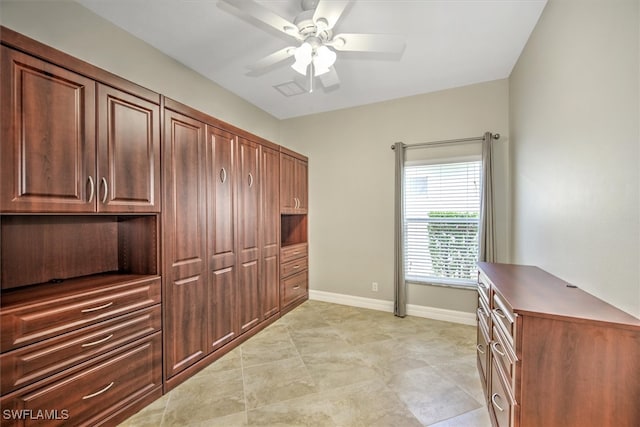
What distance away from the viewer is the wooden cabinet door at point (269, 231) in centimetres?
314

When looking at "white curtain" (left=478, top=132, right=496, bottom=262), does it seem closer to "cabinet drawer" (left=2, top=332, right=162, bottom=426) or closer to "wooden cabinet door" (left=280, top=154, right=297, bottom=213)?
"wooden cabinet door" (left=280, top=154, right=297, bottom=213)

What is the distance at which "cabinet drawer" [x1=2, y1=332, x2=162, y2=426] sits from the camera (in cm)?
135

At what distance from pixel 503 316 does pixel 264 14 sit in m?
2.24

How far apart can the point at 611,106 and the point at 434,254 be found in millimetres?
2451

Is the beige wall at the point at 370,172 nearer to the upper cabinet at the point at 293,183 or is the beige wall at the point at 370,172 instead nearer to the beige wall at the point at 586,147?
the upper cabinet at the point at 293,183

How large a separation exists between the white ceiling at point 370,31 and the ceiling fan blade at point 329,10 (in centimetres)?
42

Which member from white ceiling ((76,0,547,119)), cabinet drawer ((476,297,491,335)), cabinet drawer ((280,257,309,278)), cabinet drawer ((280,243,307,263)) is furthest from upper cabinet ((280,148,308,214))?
cabinet drawer ((476,297,491,335))

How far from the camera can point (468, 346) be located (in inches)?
107

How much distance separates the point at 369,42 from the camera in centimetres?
196

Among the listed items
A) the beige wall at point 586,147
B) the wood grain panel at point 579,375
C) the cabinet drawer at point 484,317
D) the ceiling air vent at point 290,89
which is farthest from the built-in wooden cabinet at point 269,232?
the beige wall at point 586,147

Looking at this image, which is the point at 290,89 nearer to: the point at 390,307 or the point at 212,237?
the point at 212,237

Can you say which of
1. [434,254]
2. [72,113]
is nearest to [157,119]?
[72,113]

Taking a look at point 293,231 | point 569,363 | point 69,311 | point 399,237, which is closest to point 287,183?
point 293,231

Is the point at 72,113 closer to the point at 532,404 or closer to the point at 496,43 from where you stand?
the point at 532,404
